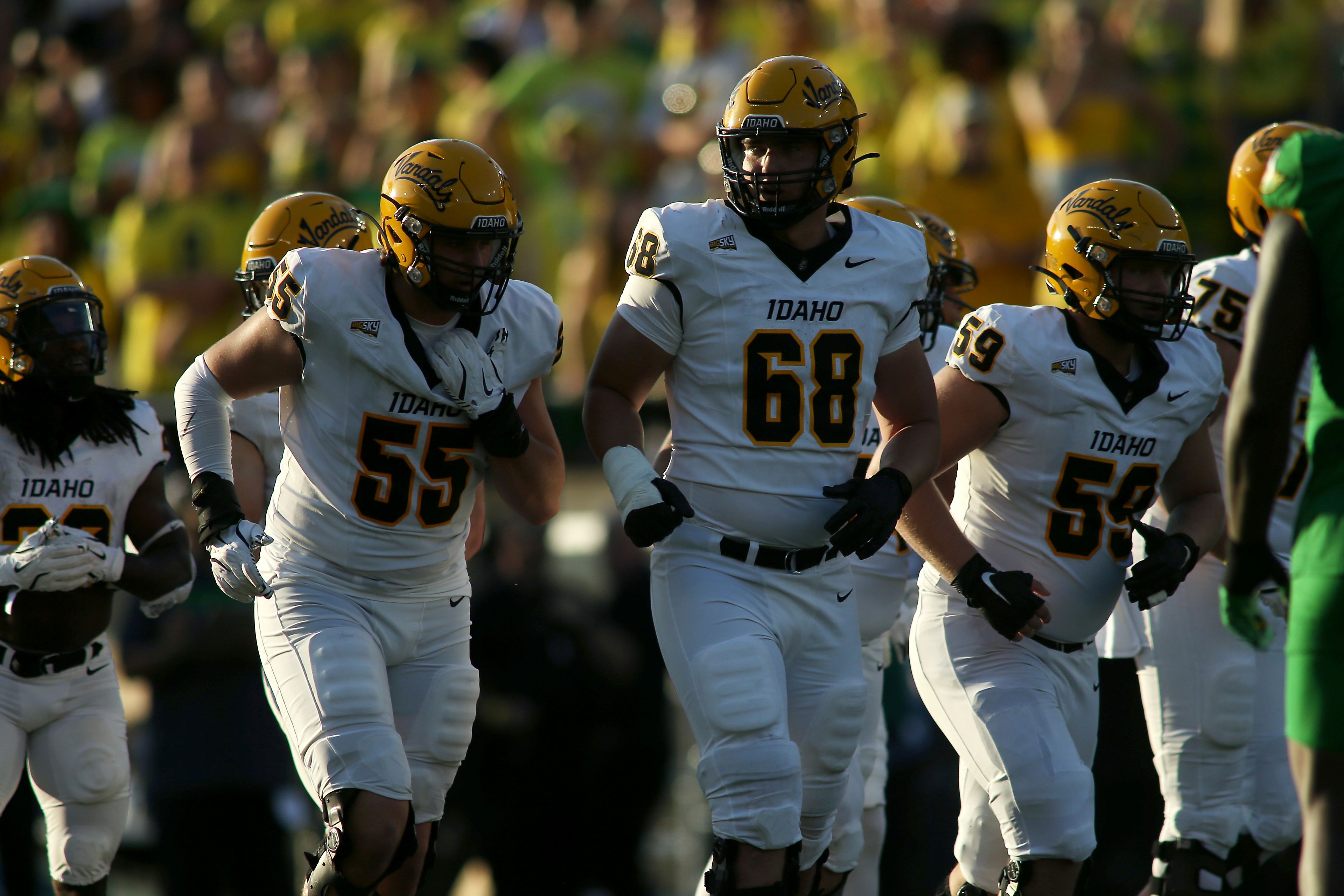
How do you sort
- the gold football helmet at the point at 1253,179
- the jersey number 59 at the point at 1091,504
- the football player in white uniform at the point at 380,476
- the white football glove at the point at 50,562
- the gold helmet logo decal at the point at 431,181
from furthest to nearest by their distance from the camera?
the gold football helmet at the point at 1253,179
the white football glove at the point at 50,562
the jersey number 59 at the point at 1091,504
the gold helmet logo decal at the point at 431,181
the football player in white uniform at the point at 380,476

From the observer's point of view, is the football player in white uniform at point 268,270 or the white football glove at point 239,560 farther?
the football player in white uniform at point 268,270

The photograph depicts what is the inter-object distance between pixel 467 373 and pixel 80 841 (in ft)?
6.94

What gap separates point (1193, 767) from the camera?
5.00m

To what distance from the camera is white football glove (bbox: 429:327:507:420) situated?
13.4ft

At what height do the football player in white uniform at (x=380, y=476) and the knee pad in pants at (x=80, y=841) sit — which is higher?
the football player in white uniform at (x=380, y=476)

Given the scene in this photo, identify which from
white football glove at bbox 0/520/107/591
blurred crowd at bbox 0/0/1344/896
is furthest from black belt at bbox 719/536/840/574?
blurred crowd at bbox 0/0/1344/896

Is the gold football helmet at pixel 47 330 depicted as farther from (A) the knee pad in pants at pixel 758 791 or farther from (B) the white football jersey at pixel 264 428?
(A) the knee pad in pants at pixel 758 791

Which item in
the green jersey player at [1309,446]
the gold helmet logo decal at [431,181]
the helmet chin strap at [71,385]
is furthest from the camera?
the helmet chin strap at [71,385]

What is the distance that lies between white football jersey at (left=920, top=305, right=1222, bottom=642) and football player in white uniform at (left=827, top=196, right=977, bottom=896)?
618 millimetres

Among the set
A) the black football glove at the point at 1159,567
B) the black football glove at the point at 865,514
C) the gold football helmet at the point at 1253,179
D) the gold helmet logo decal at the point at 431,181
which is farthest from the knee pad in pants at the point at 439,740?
the gold football helmet at the point at 1253,179

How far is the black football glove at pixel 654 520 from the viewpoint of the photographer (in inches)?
153

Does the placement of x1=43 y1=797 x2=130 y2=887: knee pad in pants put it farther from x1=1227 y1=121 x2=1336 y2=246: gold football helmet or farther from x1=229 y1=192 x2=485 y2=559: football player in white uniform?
x1=1227 y1=121 x2=1336 y2=246: gold football helmet

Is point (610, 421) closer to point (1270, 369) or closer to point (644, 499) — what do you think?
point (644, 499)

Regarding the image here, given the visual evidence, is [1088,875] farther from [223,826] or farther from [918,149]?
[918,149]
